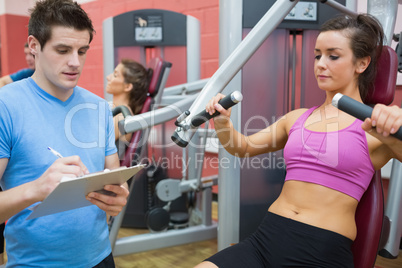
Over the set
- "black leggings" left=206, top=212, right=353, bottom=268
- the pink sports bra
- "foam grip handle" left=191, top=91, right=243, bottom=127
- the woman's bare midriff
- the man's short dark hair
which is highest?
the man's short dark hair

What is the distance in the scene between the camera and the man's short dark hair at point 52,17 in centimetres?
95

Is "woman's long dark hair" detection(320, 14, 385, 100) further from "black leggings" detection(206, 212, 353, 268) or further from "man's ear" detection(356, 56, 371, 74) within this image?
"black leggings" detection(206, 212, 353, 268)

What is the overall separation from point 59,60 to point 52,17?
0.36 ft

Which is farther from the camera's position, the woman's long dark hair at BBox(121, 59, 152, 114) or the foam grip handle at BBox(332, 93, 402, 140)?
the woman's long dark hair at BBox(121, 59, 152, 114)

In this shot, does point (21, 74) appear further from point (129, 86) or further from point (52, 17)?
point (52, 17)

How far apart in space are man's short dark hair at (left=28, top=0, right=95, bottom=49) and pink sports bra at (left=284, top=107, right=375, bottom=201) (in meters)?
0.81

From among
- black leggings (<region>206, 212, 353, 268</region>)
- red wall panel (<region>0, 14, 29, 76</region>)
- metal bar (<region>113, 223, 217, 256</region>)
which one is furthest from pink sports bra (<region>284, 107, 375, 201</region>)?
red wall panel (<region>0, 14, 29, 76</region>)

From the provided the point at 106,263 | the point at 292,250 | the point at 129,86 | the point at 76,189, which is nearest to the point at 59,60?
the point at 76,189

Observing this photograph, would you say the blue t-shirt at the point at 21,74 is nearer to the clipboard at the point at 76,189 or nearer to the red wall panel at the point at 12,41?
the clipboard at the point at 76,189

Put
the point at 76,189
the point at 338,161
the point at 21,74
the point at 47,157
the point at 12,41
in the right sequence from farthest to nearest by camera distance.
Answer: the point at 12,41, the point at 21,74, the point at 338,161, the point at 47,157, the point at 76,189

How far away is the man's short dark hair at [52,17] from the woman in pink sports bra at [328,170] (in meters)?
0.46

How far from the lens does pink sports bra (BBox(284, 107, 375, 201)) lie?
1172 mm

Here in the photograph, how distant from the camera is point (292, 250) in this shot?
3.72 ft

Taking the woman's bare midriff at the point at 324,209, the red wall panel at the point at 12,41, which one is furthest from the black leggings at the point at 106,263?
the red wall panel at the point at 12,41
